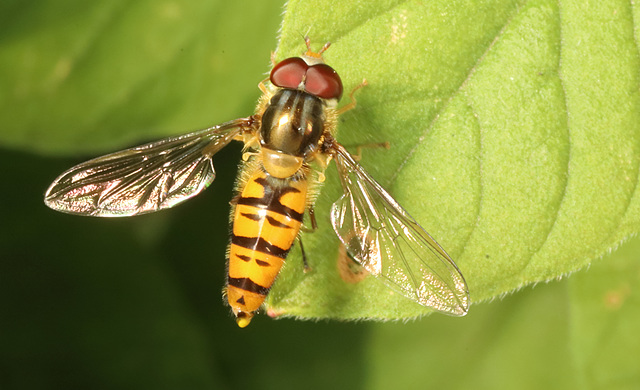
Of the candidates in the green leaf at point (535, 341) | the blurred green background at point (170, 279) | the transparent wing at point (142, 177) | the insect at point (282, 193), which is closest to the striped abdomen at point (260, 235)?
the insect at point (282, 193)

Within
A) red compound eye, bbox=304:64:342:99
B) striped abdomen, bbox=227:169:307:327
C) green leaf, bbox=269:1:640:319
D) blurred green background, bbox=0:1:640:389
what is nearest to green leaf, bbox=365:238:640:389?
blurred green background, bbox=0:1:640:389

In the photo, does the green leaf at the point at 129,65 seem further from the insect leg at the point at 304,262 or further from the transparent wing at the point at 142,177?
the insect leg at the point at 304,262

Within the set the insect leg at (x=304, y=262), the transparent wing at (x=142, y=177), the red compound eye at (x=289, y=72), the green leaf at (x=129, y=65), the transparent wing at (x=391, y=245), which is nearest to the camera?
the transparent wing at (x=391, y=245)

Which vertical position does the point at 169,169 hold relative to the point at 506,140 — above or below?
below

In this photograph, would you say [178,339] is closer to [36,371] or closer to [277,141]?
[36,371]

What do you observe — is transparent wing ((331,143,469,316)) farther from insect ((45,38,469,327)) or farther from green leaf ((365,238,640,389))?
green leaf ((365,238,640,389))

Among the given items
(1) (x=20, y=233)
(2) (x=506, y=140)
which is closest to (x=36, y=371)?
(1) (x=20, y=233)
